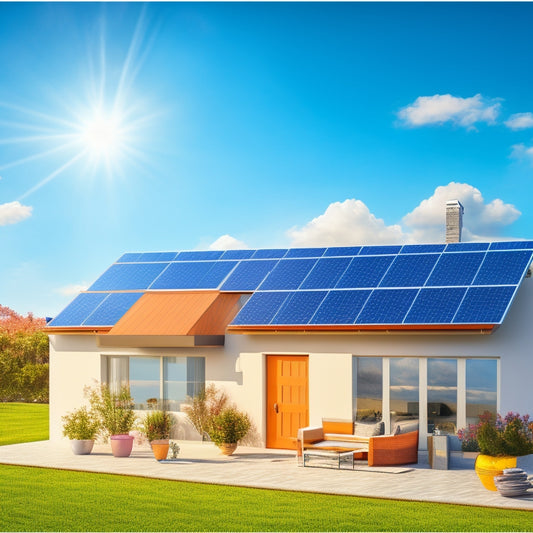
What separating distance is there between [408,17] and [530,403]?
65.1 ft

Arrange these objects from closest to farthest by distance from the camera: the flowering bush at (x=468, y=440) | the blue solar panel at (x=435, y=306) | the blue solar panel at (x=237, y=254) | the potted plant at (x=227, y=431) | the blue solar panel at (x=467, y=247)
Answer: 1. the flowering bush at (x=468, y=440)
2. the blue solar panel at (x=435, y=306)
3. the potted plant at (x=227, y=431)
4. the blue solar panel at (x=467, y=247)
5. the blue solar panel at (x=237, y=254)

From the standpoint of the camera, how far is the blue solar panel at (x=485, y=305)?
18.8 metres

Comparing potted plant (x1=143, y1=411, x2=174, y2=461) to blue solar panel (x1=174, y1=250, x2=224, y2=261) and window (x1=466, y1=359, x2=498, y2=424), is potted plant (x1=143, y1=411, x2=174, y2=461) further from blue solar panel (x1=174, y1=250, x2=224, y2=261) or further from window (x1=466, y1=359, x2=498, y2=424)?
window (x1=466, y1=359, x2=498, y2=424)

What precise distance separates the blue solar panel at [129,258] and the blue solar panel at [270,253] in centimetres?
475

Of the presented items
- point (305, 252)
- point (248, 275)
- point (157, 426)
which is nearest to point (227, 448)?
point (157, 426)

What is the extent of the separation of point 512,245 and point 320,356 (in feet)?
A: 20.9

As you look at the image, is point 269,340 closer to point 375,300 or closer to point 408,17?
point 375,300

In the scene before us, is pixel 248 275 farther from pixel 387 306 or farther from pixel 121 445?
pixel 121 445

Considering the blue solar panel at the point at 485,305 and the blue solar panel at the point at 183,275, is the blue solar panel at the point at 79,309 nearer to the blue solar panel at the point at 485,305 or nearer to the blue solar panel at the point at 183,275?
the blue solar panel at the point at 183,275

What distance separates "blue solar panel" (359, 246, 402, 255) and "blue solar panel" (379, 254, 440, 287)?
19.2 inches

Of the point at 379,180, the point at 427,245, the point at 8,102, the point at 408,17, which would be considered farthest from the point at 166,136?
the point at 427,245

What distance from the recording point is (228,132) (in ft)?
132

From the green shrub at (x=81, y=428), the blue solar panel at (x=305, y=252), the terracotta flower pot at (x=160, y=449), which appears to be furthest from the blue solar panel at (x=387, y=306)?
the green shrub at (x=81, y=428)

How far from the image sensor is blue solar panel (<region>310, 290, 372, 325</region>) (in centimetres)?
2061
